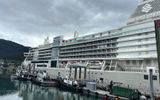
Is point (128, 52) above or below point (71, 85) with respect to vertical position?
above

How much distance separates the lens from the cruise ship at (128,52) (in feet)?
123

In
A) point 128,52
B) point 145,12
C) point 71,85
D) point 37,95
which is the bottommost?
point 37,95

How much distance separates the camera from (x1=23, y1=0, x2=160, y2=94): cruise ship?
37344 mm

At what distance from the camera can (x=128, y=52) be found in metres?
43.8

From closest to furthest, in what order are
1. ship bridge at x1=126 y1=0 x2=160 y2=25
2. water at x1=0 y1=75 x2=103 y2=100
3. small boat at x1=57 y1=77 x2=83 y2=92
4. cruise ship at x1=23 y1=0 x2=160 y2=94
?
water at x1=0 y1=75 x2=103 y2=100 → cruise ship at x1=23 y1=0 x2=160 y2=94 → small boat at x1=57 y1=77 x2=83 y2=92 → ship bridge at x1=126 y1=0 x2=160 y2=25

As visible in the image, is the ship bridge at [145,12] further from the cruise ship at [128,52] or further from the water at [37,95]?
the water at [37,95]

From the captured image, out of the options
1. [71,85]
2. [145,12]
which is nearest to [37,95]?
[71,85]

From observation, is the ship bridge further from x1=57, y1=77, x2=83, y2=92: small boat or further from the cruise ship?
x1=57, y1=77, x2=83, y2=92: small boat

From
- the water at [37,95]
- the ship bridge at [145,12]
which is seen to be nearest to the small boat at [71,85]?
the water at [37,95]

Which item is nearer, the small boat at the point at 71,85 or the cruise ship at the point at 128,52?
the cruise ship at the point at 128,52

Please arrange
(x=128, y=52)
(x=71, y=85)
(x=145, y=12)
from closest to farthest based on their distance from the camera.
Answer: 1. (x=71, y=85)
2. (x=128, y=52)
3. (x=145, y=12)

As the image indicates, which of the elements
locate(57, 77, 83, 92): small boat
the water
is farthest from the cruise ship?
the water

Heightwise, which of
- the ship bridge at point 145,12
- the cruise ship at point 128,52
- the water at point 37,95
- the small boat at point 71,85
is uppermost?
the ship bridge at point 145,12

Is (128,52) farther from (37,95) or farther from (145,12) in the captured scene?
(37,95)
